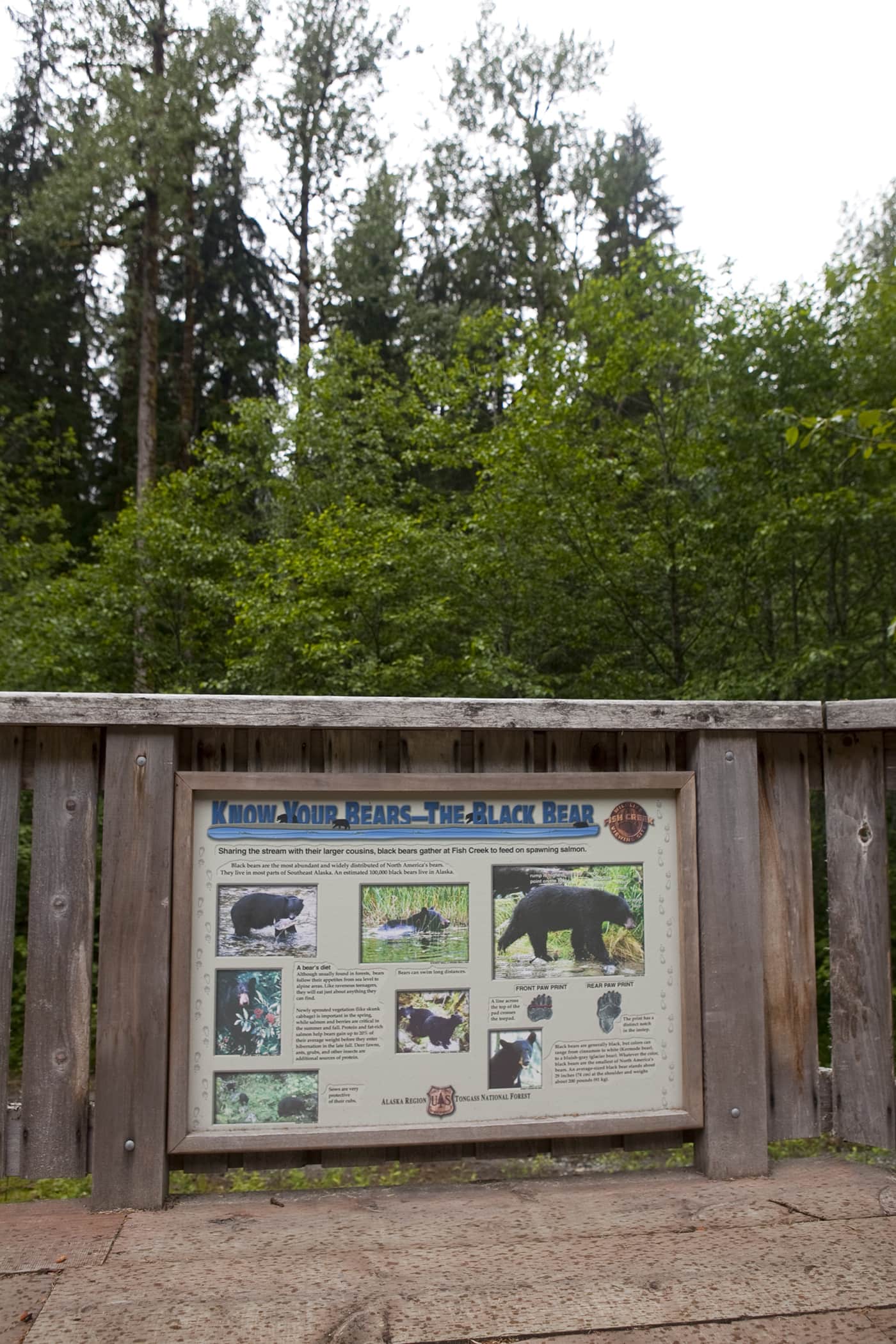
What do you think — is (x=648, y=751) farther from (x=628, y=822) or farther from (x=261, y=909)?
(x=261, y=909)

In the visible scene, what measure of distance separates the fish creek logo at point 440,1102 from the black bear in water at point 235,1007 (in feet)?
1.85

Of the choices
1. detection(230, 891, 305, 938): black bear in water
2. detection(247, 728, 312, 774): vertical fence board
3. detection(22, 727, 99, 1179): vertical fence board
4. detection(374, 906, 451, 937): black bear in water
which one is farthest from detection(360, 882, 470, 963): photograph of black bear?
detection(22, 727, 99, 1179): vertical fence board

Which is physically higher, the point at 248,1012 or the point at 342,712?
the point at 342,712

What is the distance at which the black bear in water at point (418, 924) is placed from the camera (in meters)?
3.36

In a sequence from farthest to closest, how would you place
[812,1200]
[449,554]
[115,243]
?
[115,243] < [449,554] < [812,1200]

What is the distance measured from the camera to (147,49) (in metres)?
21.9

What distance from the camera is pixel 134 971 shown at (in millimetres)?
3230

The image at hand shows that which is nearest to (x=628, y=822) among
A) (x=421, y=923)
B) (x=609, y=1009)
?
(x=609, y=1009)

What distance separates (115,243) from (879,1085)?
877 inches

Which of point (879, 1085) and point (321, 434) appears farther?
point (321, 434)

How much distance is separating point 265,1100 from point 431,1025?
0.54m

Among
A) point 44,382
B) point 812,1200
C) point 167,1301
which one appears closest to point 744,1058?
point 812,1200

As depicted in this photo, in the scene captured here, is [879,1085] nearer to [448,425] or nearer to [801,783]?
[801,783]

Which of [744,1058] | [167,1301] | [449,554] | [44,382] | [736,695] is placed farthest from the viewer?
[44,382]
